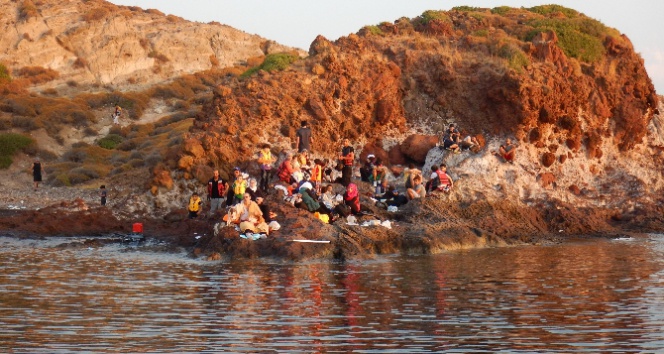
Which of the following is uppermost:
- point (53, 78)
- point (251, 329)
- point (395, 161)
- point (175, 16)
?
point (175, 16)

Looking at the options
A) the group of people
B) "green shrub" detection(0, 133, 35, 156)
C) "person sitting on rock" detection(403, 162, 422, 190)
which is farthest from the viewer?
"green shrub" detection(0, 133, 35, 156)

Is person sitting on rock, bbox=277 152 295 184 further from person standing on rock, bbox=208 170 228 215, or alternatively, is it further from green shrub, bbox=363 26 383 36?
green shrub, bbox=363 26 383 36

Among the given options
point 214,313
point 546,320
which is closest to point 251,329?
point 214,313

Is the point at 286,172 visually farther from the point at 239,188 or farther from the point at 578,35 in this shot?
the point at 578,35

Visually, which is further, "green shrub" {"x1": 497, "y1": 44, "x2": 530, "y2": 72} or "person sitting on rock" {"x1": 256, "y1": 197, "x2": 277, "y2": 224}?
"green shrub" {"x1": 497, "y1": 44, "x2": 530, "y2": 72}

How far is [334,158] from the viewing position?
1382 inches

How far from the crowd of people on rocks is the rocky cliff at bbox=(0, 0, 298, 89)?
47338 mm

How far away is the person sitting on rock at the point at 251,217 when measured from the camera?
26344 mm

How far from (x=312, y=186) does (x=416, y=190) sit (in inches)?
136

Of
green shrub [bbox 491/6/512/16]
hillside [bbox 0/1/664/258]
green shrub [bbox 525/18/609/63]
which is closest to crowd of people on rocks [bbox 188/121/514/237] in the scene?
hillside [bbox 0/1/664/258]

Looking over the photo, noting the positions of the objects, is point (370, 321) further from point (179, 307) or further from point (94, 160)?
point (94, 160)

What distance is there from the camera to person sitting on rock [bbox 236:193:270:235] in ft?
86.4

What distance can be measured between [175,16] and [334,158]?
62.5 meters

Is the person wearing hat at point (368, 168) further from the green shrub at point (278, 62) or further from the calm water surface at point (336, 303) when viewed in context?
the calm water surface at point (336, 303)
